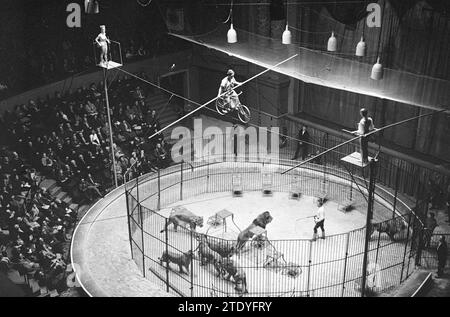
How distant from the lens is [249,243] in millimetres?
21031

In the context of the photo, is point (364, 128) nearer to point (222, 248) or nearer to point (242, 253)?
point (222, 248)

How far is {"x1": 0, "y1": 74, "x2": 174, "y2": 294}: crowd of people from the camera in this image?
19703mm

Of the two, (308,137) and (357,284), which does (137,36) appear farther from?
(357,284)

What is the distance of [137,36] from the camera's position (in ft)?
102

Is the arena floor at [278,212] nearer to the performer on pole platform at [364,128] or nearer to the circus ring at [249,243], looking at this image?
the circus ring at [249,243]

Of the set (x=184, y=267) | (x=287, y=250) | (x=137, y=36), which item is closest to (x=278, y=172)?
(x=287, y=250)

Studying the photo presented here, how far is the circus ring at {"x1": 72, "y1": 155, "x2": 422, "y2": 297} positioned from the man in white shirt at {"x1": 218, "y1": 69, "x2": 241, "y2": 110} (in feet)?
9.77

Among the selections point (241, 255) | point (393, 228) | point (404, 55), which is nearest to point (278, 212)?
point (241, 255)

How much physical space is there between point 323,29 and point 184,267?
12838 millimetres

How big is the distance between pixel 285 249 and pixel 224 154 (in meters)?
8.13

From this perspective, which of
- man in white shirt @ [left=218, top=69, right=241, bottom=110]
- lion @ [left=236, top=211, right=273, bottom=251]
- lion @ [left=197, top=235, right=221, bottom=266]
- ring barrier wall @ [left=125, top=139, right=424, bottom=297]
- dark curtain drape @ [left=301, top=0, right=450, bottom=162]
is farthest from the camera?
man in white shirt @ [left=218, top=69, right=241, bottom=110]

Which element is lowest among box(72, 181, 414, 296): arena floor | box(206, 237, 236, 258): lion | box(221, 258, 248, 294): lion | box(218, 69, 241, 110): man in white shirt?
box(72, 181, 414, 296): arena floor

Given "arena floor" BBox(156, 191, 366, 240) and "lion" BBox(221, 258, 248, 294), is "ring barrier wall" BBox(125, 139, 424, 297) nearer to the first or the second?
"lion" BBox(221, 258, 248, 294)

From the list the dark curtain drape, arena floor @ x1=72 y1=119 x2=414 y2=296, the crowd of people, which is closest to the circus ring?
arena floor @ x1=72 y1=119 x2=414 y2=296
